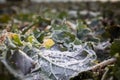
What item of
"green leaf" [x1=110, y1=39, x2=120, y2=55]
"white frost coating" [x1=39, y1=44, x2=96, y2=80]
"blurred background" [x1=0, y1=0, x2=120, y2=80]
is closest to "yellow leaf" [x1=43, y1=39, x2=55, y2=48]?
"white frost coating" [x1=39, y1=44, x2=96, y2=80]

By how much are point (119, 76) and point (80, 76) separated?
0.13m

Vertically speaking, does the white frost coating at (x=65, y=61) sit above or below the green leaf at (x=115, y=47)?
below

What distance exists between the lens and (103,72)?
1.14 meters

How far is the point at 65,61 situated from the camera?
1238 mm

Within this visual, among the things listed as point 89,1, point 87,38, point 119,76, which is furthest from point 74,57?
point 89,1

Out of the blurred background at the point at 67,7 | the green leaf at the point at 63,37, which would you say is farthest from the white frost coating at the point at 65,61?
the blurred background at the point at 67,7

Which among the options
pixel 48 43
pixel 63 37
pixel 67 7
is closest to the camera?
pixel 48 43

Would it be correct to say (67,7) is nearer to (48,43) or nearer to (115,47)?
(48,43)

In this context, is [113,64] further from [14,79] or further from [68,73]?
[14,79]

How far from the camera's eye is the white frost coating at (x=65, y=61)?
116cm

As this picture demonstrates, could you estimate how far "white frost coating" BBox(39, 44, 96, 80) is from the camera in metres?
1.16

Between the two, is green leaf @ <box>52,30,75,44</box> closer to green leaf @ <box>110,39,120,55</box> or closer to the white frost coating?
the white frost coating

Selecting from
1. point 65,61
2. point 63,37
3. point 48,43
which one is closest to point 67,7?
point 63,37

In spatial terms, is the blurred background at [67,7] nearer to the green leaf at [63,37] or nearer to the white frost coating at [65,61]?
the green leaf at [63,37]
